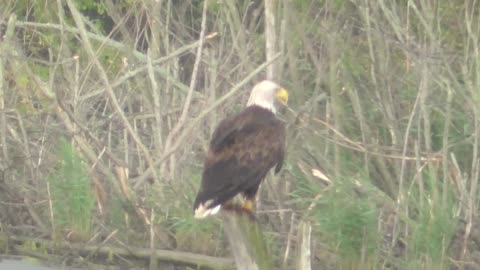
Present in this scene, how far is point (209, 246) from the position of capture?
8469mm

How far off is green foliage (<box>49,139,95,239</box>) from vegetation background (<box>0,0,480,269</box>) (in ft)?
0.03

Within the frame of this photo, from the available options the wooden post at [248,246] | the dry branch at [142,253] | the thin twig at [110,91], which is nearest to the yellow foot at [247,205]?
the wooden post at [248,246]

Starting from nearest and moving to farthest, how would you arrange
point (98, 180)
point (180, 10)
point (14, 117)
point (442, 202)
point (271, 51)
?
point (442, 202) → point (271, 51) → point (98, 180) → point (14, 117) → point (180, 10)

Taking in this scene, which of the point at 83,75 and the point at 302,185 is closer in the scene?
the point at 302,185

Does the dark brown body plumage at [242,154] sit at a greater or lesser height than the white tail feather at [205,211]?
greater

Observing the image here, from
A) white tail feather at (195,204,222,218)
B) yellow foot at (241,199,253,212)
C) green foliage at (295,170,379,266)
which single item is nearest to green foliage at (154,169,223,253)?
green foliage at (295,170,379,266)

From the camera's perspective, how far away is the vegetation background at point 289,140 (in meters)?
7.89

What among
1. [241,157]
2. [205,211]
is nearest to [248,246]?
[205,211]

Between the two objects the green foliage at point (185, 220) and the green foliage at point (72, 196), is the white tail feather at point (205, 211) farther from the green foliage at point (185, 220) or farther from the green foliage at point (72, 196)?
the green foliage at point (72, 196)

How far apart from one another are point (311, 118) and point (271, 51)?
2.42ft

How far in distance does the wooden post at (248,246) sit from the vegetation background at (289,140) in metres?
2.14

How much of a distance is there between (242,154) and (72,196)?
249 cm

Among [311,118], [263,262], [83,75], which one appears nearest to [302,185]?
[311,118]

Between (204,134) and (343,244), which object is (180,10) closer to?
(204,134)
